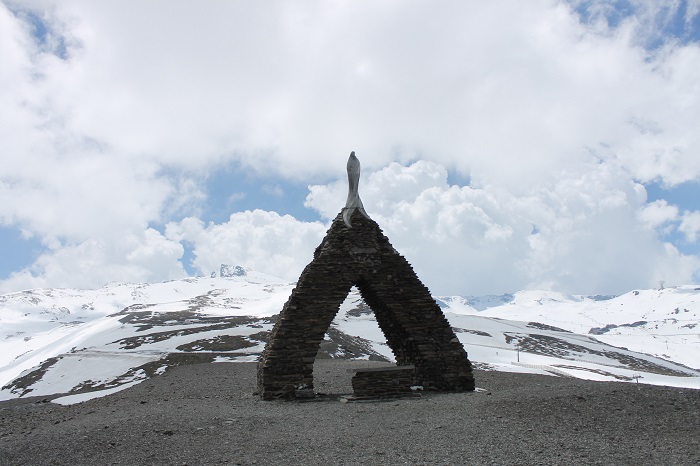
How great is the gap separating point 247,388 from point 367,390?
846 cm

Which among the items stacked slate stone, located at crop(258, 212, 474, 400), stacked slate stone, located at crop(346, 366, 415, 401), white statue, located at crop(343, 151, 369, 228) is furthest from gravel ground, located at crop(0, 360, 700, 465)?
white statue, located at crop(343, 151, 369, 228)

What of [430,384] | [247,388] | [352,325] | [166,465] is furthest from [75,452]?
[352,325]

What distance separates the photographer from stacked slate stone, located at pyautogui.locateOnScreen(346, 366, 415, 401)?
54.5ft

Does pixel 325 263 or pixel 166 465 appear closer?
pixel 166 465

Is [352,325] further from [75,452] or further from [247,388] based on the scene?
[75,452]

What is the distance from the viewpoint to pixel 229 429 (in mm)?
12133

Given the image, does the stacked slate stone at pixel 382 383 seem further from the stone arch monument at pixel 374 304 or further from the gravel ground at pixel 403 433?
the stone arch monument at pixel 374 304

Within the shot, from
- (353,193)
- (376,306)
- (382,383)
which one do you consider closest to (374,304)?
(376,306)

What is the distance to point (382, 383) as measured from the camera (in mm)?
16734

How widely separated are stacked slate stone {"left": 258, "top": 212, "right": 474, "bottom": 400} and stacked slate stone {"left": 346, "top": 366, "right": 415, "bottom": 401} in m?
1.52

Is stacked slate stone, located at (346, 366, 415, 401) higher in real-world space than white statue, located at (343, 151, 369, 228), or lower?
lower

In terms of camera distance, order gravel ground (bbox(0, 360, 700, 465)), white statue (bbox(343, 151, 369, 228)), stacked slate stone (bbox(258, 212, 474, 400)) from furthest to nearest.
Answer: white statue (bbox(343, 151, 369, 228))
stacked slate stone (bbox(258, 212, 474, 400))
gravel ground (bbox(0, 360, 700, 465))

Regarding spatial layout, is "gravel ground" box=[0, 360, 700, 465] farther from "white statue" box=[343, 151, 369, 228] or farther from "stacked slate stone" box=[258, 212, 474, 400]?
"white statue" box=[343, 151, 369, 228]

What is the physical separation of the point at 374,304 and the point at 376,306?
132 mm
